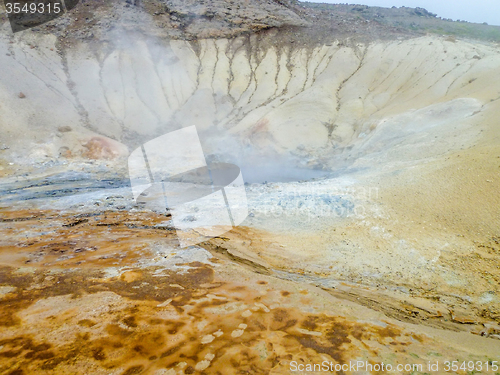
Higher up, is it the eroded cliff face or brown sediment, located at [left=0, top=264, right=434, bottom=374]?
the eroded cliff face

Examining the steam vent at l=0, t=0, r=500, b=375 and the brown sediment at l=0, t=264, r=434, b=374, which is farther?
the steam vent at l=0, t=0, r=500, b=375

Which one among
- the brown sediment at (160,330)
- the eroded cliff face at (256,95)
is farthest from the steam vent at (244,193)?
the eroded cliff face at (256,95)

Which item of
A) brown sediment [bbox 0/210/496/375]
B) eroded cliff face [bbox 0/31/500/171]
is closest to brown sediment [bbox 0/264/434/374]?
brown sediment [bbox 0/210/496/375]

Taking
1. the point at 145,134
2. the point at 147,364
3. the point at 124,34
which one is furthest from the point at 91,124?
the point at 147,364

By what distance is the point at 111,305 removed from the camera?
4.08 meters

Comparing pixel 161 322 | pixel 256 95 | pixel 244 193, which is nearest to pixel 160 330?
pixel 161 322

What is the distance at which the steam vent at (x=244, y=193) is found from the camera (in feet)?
12.0

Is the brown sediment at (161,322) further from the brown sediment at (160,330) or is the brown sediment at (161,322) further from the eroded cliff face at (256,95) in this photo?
the eroded cliff face at (256,95)

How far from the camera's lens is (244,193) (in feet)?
35.3

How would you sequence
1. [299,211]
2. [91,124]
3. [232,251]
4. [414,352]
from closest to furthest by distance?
[414,352] < [232,251] < [299,211] < [91,124]

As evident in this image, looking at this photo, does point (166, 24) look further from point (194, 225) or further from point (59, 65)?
point (194, 225)

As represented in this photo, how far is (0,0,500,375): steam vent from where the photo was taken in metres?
3.67

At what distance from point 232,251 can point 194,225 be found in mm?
1822

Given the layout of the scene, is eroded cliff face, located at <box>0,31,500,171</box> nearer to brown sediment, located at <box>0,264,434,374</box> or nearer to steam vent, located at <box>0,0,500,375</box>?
steam vent, located at <box>0,0,500,375</box>
